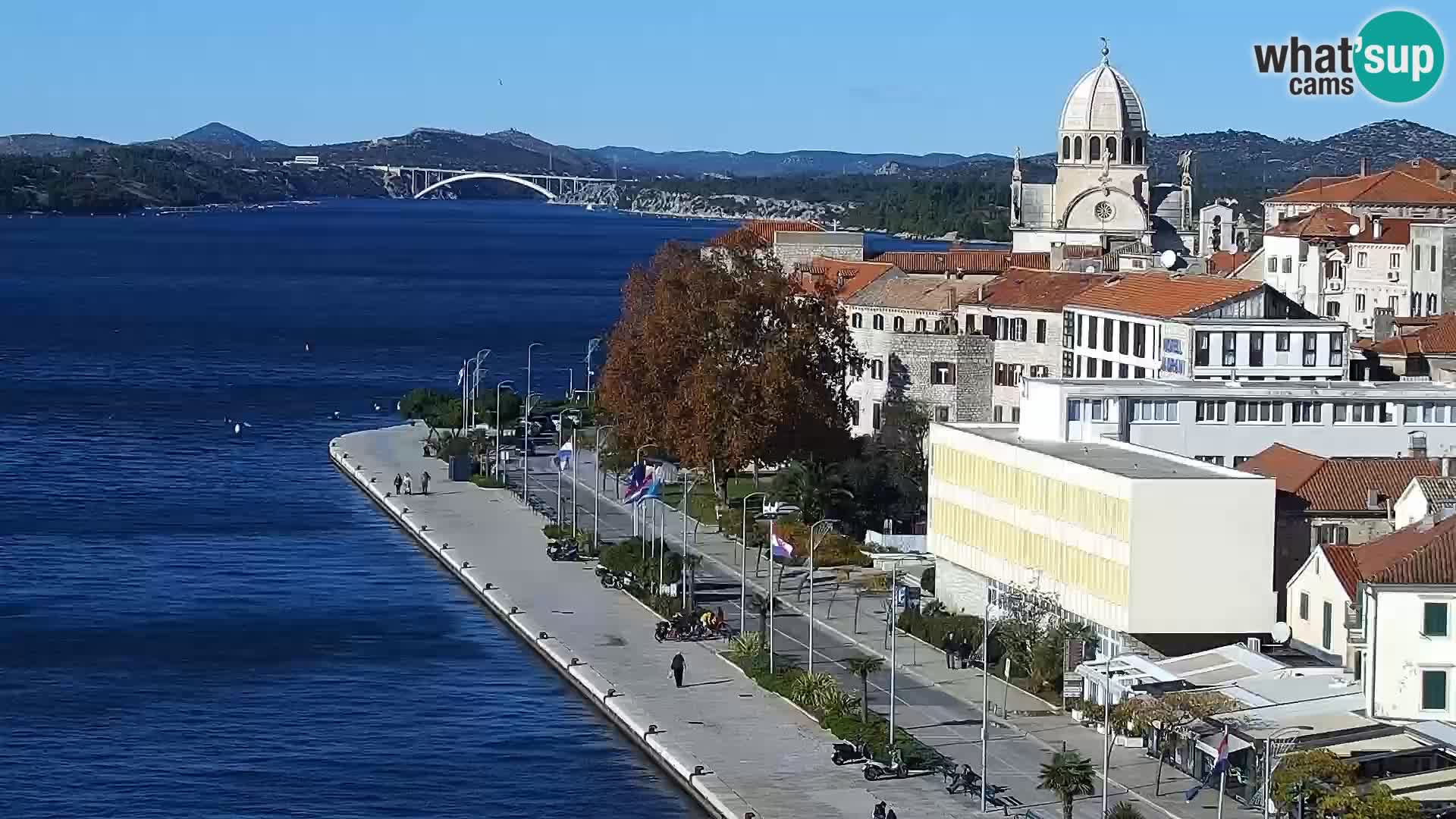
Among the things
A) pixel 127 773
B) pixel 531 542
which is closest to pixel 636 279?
pixel 531 542

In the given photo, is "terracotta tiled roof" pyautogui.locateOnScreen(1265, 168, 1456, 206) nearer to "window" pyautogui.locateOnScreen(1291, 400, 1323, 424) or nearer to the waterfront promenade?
the waterfront promenade

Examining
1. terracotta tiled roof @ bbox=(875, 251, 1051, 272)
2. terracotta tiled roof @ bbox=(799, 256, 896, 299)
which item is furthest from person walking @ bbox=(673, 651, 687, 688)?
terracotta tiled roof @ bbox=(875, 251, 1051, 272)

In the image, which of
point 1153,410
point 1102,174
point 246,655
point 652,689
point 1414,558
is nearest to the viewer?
point 1414,558

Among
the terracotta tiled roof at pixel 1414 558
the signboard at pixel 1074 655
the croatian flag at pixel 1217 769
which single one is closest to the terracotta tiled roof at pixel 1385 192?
the signboard at pixel 1074 655

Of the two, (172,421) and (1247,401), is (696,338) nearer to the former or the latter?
(1247,401)

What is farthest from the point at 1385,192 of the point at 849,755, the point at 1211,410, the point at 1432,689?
the point at 849,755

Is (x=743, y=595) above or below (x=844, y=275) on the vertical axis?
below

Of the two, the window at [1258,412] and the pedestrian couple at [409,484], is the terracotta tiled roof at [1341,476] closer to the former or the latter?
the window at [1258,412]

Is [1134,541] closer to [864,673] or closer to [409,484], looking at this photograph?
[864,673]
